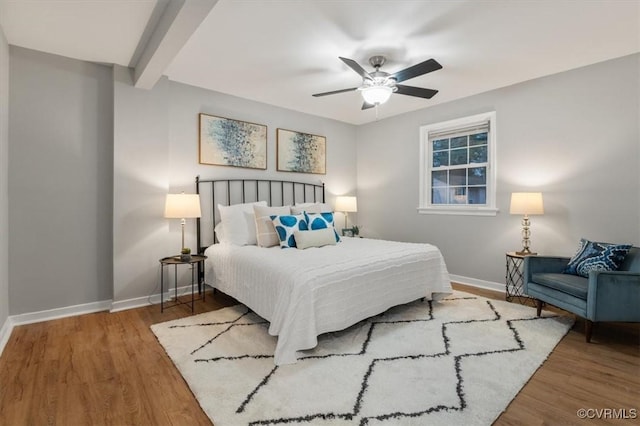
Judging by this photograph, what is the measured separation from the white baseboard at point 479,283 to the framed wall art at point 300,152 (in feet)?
8.57

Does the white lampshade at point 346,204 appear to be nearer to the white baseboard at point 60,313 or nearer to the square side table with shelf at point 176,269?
the square side table with shelf at point 176,269

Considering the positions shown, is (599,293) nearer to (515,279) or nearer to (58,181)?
(515,279)

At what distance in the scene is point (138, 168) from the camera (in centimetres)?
335

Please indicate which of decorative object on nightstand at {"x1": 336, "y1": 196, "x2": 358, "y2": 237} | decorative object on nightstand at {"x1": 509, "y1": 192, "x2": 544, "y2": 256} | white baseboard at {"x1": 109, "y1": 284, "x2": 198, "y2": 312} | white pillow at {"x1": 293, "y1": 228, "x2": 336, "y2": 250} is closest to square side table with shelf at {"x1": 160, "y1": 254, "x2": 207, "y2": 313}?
white baseboard at {"x1": 109, "y1": 284, "x2": 198, "y2": 312}

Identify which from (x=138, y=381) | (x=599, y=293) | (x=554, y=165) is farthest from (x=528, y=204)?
(x=138, y=381)

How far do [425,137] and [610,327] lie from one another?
10.1 feet

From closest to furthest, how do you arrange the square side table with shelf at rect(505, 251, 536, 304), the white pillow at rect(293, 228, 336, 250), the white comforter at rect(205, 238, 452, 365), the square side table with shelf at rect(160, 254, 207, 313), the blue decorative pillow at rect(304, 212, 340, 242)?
the white comforter at rect(205, 238, 452, 365) → the square side table with shelf at rect(160, 254, 207, 313) → the white pillow at rect(293, 228, 336, 250) → the blue decorative pillow at rect(304, 212, 340, 242) → the square side table with shelf at rect(505, 251, 536, 304)

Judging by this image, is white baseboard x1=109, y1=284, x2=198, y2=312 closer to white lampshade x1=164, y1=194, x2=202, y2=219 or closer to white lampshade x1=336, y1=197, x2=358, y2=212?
white lampshade x1=164, y1=194, x2=202, y2=219

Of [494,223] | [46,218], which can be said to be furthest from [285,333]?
[494,223]

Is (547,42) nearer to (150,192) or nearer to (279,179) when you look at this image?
(279,179)

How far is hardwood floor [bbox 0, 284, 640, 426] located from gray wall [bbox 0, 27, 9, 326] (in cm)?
36

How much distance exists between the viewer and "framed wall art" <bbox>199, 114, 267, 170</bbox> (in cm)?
392

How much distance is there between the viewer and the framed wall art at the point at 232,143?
392 centimetres

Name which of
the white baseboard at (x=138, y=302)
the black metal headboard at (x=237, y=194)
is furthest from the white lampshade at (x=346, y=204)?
the white baseboard at (x=138, y=302)
